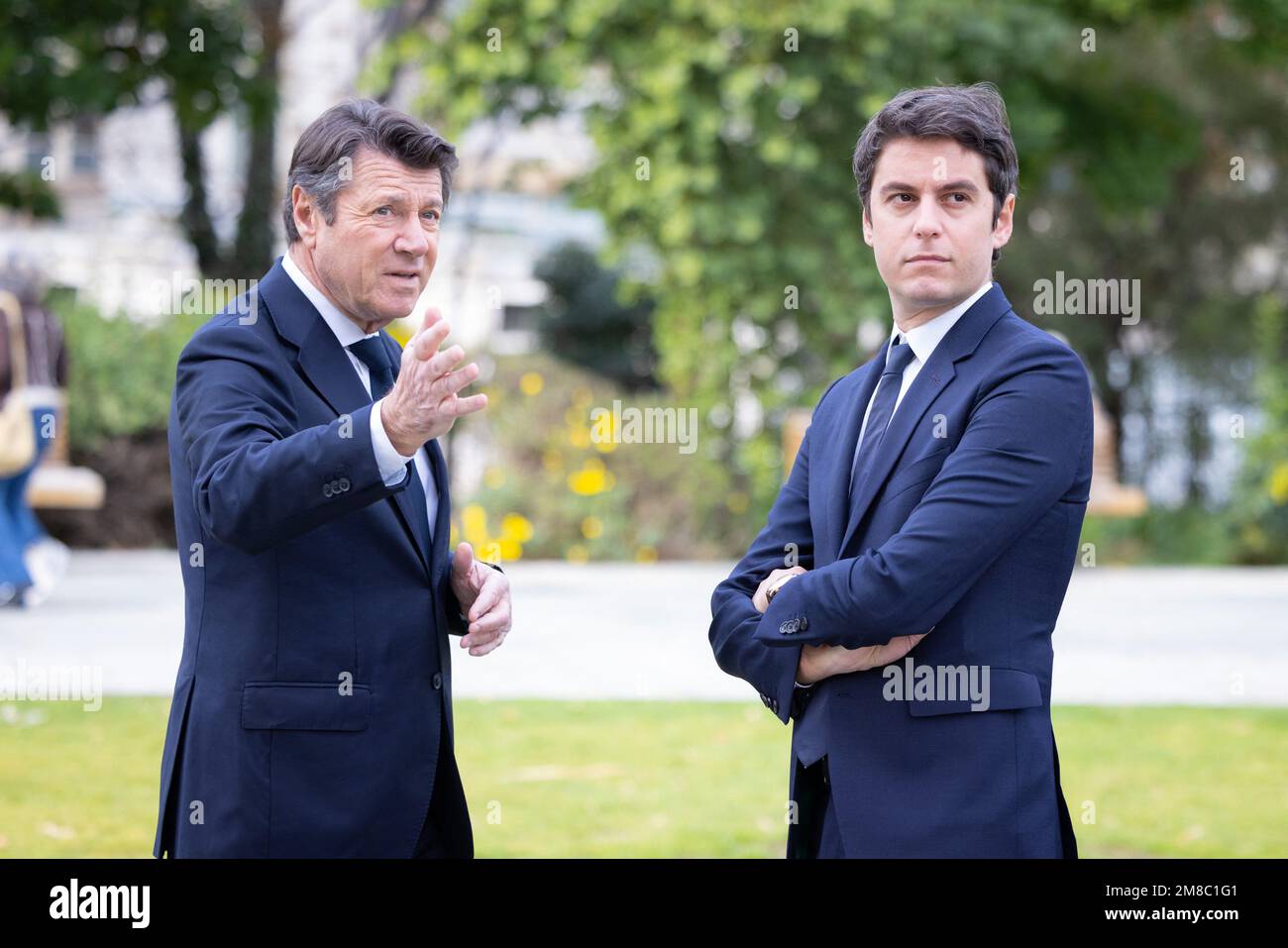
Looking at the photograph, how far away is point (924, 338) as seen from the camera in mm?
3039

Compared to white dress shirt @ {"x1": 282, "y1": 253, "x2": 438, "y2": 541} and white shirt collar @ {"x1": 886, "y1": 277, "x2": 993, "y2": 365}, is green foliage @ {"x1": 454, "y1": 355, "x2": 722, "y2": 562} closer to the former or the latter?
white dress shirt @ {"x1": 282, "y1": 253, "x2": 438, "y2": 541}

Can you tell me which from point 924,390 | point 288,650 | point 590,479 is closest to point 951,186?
point 924,390

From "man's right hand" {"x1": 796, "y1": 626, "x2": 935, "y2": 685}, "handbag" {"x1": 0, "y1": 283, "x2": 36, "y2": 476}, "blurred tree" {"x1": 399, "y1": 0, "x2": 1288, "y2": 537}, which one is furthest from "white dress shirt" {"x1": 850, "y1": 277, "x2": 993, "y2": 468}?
"blurred tree" {"x1": 399, "y1": 0, "x2": 1288, "y2": 537}

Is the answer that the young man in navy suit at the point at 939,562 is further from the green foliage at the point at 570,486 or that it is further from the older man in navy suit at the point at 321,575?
the green foliage at the point at 570,486

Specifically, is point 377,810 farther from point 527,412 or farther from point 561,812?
point 527,412

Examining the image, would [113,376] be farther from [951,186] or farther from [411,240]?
[951,186]

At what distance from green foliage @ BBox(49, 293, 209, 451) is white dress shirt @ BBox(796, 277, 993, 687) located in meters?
12.6

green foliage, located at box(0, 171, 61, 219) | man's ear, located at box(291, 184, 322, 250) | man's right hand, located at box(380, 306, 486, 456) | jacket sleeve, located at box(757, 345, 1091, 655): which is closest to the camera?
man's right hand, located at box(380, 306, 486, 456)

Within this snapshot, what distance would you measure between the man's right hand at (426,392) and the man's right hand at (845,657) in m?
0.81

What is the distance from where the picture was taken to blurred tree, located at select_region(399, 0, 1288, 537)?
42.1 ft

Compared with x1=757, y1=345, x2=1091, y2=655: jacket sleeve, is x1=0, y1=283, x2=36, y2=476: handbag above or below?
above

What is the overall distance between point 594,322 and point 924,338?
64.1 ft

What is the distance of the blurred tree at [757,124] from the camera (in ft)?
42.1

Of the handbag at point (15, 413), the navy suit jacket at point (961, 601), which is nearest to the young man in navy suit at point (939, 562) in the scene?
the navy suit jacket at point (961, 601)
